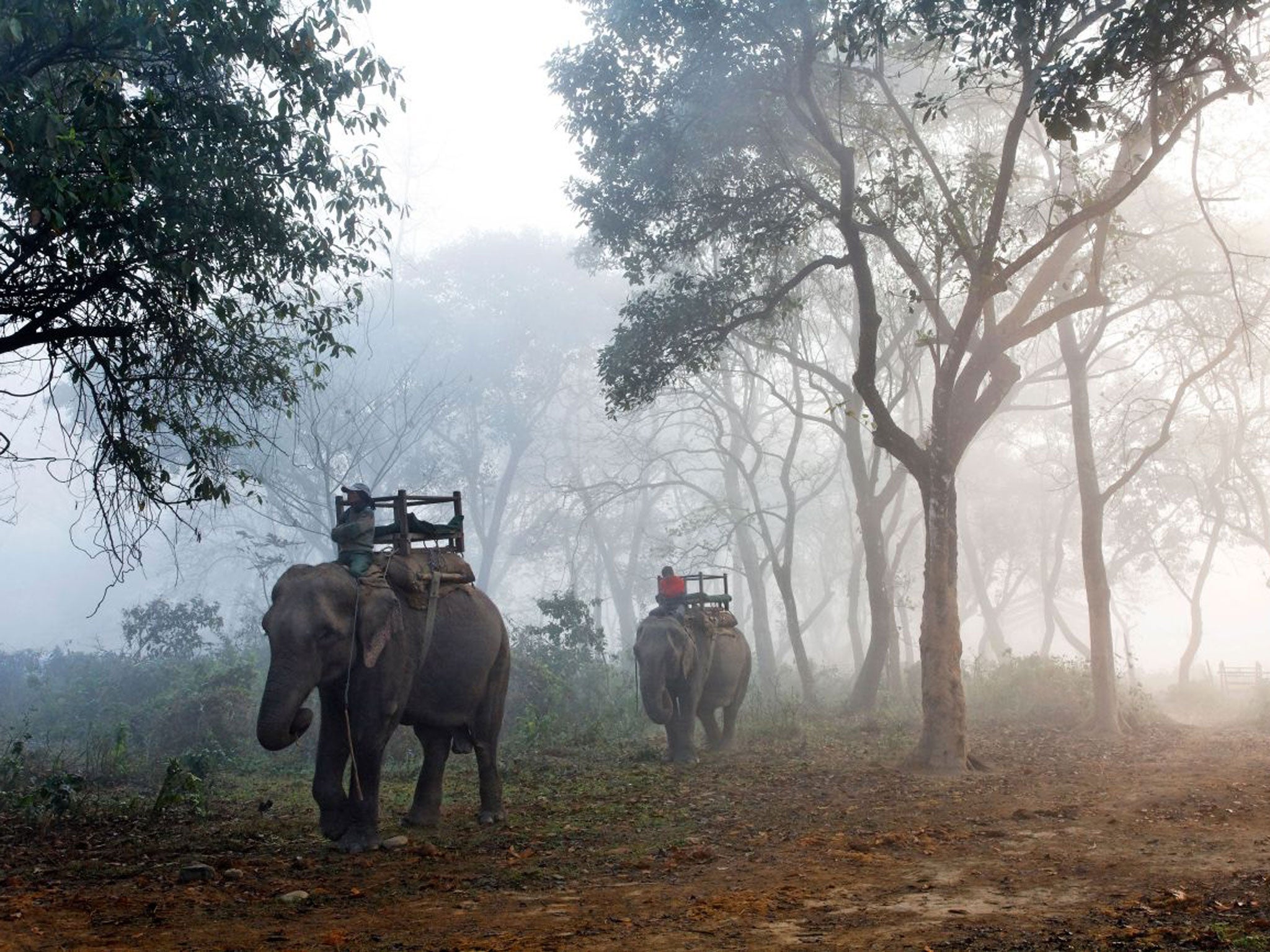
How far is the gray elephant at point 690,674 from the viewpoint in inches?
570

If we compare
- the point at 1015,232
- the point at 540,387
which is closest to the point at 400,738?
the point at 1015,232

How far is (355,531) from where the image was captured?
9250 mm

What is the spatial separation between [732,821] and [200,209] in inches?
273

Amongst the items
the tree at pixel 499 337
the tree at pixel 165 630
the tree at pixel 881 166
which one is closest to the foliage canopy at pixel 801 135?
the tree at pixel 881 166

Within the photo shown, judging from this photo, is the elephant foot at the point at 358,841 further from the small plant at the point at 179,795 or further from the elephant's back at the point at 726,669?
the elephant's back at the point at 726,669

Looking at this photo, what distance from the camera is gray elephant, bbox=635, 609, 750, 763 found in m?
14.5

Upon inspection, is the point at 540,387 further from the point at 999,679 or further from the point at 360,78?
the point at 360,78

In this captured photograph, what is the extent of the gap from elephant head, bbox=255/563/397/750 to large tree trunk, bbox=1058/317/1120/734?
12523mm

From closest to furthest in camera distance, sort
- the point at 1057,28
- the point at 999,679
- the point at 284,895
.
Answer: the point at 284,895 → the point at 1057,28 → the point at 999,679

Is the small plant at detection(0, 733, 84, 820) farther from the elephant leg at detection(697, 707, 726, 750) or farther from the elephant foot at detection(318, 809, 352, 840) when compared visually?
the elephant leg at detection(697, 707, 726, 750)

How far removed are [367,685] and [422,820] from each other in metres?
1.69

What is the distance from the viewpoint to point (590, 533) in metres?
46.1

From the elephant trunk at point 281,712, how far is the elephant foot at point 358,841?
0.97m

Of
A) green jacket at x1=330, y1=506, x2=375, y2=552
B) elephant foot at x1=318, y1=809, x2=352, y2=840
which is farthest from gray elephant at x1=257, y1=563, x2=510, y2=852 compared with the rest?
green jacket at x1=330, y1=506, x2=375, y2=552
